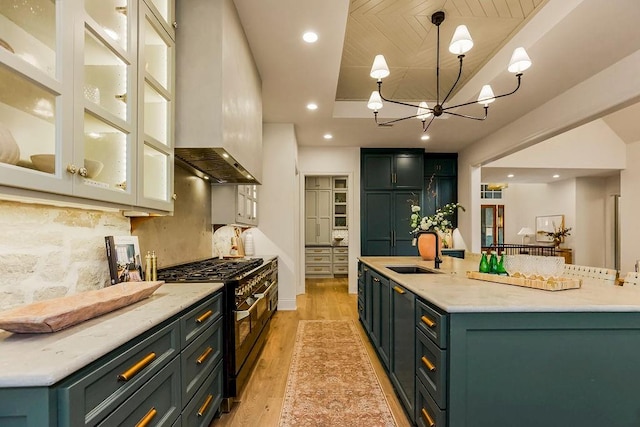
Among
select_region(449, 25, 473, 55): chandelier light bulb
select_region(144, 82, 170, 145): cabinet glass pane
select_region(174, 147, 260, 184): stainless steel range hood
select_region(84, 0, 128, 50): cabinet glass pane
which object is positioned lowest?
select_region(174, 147, 260, 184): stainless steel range hood

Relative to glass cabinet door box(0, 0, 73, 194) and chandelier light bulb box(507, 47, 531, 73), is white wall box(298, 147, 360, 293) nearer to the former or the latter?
chandelier light bulb box(507, 47, 531, 73)

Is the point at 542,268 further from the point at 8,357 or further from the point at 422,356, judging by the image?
the point at 8,357

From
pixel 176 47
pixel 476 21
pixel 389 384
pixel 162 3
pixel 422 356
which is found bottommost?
pixel 389 384

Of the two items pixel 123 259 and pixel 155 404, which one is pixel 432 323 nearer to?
pixel 155 404

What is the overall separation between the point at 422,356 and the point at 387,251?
462 centimetres

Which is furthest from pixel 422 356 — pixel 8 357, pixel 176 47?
pixel 176 47

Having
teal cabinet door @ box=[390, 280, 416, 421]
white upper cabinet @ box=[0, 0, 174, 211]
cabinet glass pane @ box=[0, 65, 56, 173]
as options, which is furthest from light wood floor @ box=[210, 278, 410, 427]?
cabinet glass pane @ box=[0, 65, 56, 173]

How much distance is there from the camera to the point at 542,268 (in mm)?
2045

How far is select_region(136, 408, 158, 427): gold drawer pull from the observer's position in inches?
46.3

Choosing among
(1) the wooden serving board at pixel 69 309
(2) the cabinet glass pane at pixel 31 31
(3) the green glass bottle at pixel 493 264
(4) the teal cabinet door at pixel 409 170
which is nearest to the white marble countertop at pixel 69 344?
(1) the wooden serving board at pixel 69 309

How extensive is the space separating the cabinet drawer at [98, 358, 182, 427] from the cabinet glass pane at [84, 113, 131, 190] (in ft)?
2.64

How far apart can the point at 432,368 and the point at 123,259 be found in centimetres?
169

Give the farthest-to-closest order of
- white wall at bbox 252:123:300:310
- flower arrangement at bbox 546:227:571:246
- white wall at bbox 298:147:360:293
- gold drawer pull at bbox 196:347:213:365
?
flower arrangement at bbox 546:227:571:246, white wall at bbox 298:147:360:293, white wall at bbox 252:123:300:310, gold drawer pull at bbox 196:347:213:365

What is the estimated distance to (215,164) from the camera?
2650mm
